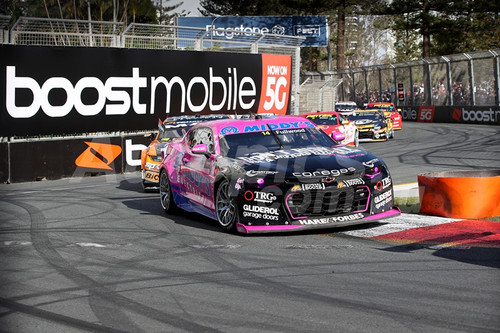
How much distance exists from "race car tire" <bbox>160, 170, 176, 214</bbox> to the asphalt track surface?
365 mm

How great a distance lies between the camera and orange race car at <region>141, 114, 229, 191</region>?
1547 centimetres

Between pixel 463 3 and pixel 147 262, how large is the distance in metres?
56.6

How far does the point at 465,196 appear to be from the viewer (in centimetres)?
1004

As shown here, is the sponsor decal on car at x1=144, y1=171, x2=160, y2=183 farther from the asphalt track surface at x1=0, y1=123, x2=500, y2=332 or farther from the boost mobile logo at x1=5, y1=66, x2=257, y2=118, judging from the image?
the boost mobile logo at x1=5, y1=66, x2=257, y2=118

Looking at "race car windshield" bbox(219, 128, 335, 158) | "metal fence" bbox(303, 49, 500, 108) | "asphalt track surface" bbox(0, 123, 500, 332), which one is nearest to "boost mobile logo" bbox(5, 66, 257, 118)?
"asphalt track surface" bbox(0, 123, 500, 332)

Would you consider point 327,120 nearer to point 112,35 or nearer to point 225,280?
point 112,35

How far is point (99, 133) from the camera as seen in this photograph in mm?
20906

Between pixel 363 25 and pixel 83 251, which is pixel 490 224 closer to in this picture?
pixel 83 251

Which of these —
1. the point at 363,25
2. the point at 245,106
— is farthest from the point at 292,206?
the point at 363,25

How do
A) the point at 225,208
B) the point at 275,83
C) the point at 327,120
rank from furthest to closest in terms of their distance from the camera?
the point at 275,83 → the point at 327,120 → the point at 225,208

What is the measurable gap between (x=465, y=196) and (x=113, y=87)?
12963 mm

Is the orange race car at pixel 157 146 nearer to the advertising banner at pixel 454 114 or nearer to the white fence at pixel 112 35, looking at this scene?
the white fence at pixel 112 35

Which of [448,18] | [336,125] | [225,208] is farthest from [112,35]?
[448,18]

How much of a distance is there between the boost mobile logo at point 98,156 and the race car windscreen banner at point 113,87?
1.48 feet
